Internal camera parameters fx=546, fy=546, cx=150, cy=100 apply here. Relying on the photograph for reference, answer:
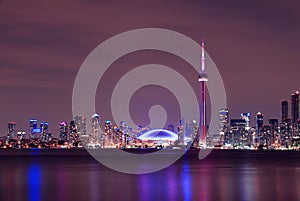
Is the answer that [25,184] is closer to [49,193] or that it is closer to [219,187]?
[49,193]

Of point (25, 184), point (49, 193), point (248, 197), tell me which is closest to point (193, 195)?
point (248, 197)

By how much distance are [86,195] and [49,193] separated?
3523 mm

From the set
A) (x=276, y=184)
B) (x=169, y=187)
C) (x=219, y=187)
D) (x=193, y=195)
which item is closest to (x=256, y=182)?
(x=276, y=184)

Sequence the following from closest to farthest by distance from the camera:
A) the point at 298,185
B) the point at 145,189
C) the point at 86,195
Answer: the point at 86,195 < the point at 145,189 < the point at 298,185

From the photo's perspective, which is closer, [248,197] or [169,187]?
[248,197]

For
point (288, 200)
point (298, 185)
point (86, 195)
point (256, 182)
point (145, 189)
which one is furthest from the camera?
point (256, 182)

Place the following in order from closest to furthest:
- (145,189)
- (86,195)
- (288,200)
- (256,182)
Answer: (288,200) → (86,195) → (145,189) → (256,182)

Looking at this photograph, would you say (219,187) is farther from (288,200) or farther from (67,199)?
(67,199)

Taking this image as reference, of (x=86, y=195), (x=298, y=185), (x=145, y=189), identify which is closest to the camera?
(x=86, y=195)

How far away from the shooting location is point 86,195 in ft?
141

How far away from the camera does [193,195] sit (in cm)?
4328

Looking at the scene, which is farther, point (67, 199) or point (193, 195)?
point (193, 195)

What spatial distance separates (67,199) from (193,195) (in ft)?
32.9

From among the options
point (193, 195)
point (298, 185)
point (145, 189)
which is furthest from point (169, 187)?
point (298, 185)
